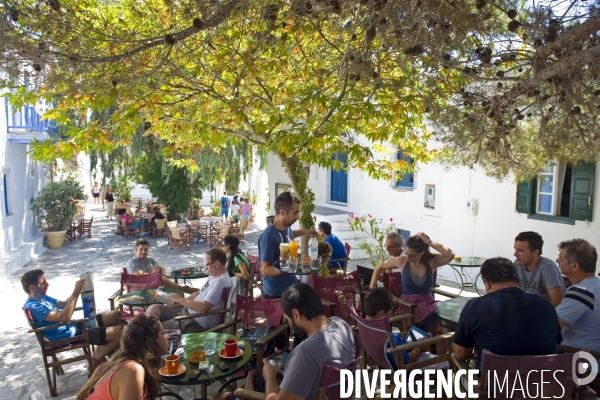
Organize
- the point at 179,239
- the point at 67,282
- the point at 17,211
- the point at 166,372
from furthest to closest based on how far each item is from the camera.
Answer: the point at 179,239, the point at 17,211, the point at 67,282, the point at 166,372

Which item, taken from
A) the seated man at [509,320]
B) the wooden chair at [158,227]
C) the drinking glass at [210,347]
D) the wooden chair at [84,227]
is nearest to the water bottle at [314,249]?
the drinking glass at [210,347]

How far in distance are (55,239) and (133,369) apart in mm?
13575

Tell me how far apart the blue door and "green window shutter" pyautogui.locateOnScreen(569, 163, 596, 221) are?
23.6 ft

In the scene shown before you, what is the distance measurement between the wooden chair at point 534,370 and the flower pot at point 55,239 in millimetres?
14461

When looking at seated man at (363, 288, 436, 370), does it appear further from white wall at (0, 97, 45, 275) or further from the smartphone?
white wall at (0, 97, 45, 275)

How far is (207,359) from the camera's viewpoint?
3.62 metres

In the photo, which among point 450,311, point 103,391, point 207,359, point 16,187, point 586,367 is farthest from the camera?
point 16,187

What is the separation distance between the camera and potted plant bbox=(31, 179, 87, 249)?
14500mm

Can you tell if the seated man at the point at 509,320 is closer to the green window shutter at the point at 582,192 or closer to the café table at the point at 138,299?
the café table at the point at 138,299

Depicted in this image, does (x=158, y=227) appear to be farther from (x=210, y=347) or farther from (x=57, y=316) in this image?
(x=210, y=347)

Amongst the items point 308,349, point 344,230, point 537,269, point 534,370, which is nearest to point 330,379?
point 308,349

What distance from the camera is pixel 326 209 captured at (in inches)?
553

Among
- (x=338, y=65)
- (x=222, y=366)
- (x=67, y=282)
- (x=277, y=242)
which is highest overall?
(x=338, y=65)

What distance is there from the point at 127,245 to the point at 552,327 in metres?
14.4
